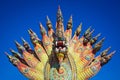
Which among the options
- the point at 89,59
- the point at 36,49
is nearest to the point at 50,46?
the point at 36,49

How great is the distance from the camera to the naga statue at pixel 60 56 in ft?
54.2

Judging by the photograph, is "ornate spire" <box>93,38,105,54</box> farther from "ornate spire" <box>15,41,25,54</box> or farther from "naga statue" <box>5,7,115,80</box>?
"ornate spire" <box>15,41,25,54</box>

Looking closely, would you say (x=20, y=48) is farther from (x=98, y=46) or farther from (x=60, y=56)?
(x=98, y=46)

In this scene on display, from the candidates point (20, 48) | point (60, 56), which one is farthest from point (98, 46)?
point (20, 48)

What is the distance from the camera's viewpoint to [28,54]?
17.3 meters

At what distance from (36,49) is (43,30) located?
3.08 feet

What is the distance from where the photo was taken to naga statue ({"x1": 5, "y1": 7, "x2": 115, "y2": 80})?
16516 mm

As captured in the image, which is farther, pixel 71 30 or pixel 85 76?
pixel 71 30

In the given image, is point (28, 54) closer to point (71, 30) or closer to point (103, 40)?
point (71, 30)

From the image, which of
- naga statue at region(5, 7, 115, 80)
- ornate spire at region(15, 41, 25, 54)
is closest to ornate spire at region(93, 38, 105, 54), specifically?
naga statue at region(5, 7, 115, 80)

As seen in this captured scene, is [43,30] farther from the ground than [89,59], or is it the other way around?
[43,30]

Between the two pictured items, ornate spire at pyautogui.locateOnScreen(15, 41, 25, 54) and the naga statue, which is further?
ornate spire at pyautogui.locateOnScreen(15, 41, 25, 54)

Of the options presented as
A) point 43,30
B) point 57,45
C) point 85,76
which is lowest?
point 85,76

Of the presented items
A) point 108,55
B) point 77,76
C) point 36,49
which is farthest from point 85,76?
point 36,49
